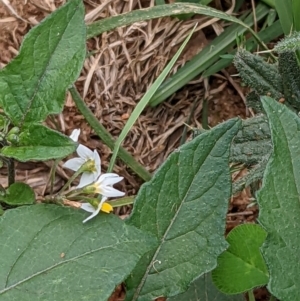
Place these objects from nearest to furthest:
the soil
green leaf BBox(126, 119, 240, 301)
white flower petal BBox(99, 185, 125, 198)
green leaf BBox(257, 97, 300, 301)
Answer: green leaf BBox(257, 97, 300, 301) → green leaf BBox(126, 119, 240, 301) → white flower petal BBox(99, 185, 125, 198) → the soil

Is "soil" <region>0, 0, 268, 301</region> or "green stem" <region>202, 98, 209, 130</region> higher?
"soil" <region>0, 0, 268, 301</region>

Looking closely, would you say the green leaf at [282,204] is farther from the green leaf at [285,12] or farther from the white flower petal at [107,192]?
the green leaf at [285,12]

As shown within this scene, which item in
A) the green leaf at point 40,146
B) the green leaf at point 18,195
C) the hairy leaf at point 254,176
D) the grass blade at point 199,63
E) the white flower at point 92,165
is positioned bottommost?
the hairy leaf at point 254,176

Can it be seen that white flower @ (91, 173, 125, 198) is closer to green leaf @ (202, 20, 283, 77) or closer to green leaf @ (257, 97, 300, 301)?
green leaf @ (257, 97, 300, 301)

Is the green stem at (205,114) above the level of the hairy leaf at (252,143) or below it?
below

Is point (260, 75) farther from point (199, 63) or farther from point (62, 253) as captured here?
point (62, 253)

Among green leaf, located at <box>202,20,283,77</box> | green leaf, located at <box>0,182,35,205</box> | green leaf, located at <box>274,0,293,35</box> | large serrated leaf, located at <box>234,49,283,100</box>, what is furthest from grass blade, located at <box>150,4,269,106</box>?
green leaf, located at <box>0,182,35,205</box>

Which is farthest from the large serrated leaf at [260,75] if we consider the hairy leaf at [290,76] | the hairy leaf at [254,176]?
the hairy leaf at [254,176]
